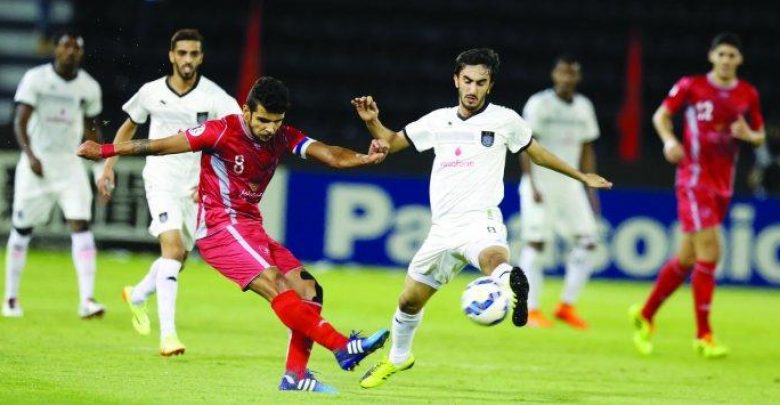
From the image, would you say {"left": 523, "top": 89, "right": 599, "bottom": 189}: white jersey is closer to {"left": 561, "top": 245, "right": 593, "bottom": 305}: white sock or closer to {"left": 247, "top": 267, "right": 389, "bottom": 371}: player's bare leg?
{"left": 561, "top": 245, "right": 593, "bottom": 305}: white sock

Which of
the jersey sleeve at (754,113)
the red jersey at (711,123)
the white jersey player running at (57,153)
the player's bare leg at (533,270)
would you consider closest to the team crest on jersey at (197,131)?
the white jersey player running at (57,153)

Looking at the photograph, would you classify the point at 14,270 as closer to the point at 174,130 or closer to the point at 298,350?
the point at 174,130

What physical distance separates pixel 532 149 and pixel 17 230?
5.04m

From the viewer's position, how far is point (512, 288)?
24.0ft

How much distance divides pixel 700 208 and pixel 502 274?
378 centimetres

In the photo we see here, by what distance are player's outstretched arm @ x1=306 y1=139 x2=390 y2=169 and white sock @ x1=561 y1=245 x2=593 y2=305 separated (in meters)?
5.76

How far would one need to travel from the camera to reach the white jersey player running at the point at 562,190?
42.2 ft

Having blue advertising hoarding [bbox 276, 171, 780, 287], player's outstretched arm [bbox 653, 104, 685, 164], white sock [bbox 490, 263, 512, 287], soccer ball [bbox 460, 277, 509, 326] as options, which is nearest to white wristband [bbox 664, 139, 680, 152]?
player's outstretched arm [bbox 653, 104, 685, 164]

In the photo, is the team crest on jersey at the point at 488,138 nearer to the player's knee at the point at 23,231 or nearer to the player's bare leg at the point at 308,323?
the player's bare leg at the point at 308,323

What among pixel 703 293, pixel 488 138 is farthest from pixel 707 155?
pixel 488 138

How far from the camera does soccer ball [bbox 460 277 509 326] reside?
725 centimetres

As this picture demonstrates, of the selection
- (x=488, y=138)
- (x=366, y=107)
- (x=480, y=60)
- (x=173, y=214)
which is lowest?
(x=173, y=214)

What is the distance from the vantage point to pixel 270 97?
7.43 meters

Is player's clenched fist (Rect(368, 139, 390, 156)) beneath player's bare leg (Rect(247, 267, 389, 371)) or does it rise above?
above
